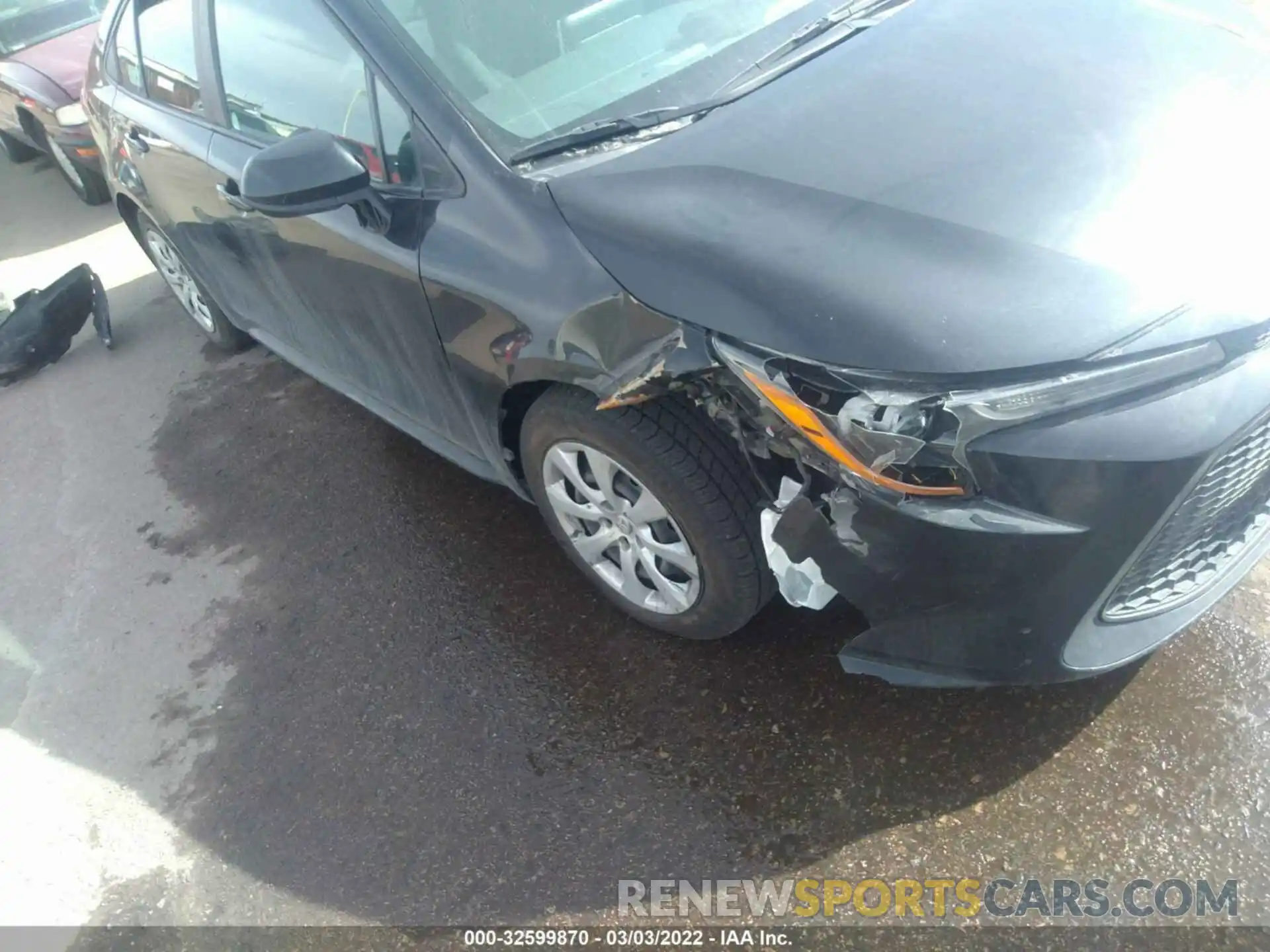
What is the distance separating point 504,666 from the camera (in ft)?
8.45

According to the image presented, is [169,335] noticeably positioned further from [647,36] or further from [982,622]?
[982,622]

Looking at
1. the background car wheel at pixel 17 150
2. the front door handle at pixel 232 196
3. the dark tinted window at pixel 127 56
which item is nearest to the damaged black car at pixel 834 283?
the front door handle at pixel 232 196

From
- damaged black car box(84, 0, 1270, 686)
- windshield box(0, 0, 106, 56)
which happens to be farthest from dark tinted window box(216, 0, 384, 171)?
windshield box(0, 0, 106, 56)

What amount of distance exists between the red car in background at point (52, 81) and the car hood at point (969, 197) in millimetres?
5352

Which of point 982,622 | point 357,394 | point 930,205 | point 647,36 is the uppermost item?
point 647,36

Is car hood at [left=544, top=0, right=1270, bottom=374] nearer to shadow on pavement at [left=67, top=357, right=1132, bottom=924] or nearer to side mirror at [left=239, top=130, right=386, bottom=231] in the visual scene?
side mirror at [left=239, top=130, right=386, bottom=231]

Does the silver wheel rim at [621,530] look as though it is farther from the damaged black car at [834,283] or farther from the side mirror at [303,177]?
the side mirror at [303,177]

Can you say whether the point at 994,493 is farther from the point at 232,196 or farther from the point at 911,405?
the point at 232,196

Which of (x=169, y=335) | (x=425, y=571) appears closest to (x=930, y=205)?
(x=425, y=571)

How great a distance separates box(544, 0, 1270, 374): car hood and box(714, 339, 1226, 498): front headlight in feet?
0.13

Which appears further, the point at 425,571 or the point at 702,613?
the point at 425,571

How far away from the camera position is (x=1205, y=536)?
1838mm

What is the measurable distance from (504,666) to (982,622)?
134cm

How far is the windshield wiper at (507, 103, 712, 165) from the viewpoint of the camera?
2082mm
